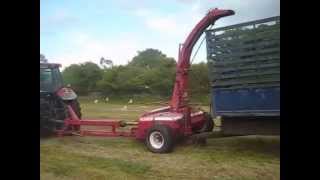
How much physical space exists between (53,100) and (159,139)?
849 millimetres

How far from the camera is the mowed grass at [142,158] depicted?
2828 millimetres

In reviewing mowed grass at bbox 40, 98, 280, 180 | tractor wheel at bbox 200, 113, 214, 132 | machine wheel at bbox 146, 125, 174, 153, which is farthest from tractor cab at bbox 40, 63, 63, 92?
tractor wheel at bbox 200, 113, 214, 132

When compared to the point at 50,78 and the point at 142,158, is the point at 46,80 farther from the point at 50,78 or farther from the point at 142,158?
the point at 142,158

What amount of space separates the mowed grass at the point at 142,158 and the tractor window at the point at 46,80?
12.4 inches

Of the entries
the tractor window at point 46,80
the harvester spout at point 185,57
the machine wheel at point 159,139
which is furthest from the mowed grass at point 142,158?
the tractor window at point 46,80

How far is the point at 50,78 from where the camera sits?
10.1ft

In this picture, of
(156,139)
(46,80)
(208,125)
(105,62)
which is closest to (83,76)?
(105,62)

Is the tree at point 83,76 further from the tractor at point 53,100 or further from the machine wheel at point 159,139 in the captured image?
the machine wheel at point 159,139

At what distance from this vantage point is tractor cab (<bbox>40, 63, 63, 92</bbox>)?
2990 mm

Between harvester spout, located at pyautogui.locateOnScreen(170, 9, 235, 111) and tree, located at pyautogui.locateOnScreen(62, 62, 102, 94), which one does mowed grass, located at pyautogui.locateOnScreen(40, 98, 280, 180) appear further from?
harvester spout, located at pyautogui.locateOnScreen(170, 9, 235, 111)

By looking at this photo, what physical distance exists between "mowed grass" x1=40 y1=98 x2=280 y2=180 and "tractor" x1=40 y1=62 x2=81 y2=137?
0.28 ft

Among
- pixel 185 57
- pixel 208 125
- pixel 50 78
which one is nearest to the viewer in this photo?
pixel 185 57
